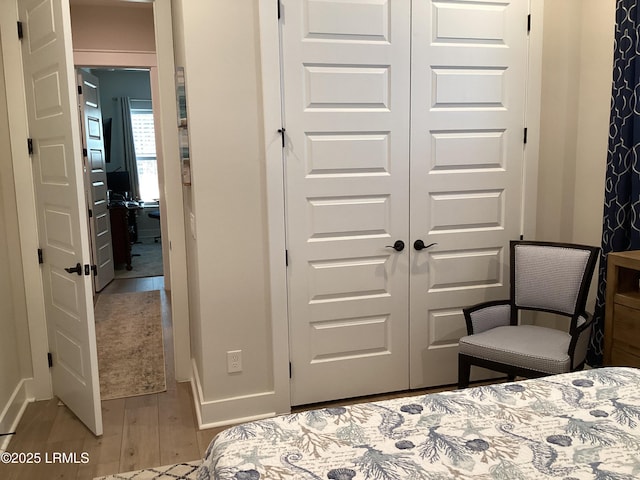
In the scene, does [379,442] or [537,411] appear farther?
[537,411]

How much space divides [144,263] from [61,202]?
16.2 feet

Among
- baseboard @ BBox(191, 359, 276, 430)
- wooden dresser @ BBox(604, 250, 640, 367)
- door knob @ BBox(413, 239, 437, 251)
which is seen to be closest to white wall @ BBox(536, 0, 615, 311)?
wooden dresser @ BBox(604, 250, 640, 367)

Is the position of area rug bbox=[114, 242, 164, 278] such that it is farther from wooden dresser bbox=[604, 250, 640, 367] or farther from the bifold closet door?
wooden dresser bbox=[604, 250, 640, 367]

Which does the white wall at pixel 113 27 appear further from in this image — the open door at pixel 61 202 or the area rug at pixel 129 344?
the area rug at pixel 129 344

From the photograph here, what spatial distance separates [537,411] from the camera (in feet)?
5.46

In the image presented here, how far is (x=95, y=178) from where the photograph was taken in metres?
5.89

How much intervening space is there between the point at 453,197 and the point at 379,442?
1965mm

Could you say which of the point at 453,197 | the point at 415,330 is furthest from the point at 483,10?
the point at 415,330

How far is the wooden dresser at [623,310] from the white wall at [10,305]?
312 cm

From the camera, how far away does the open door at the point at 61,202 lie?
8.53 ft

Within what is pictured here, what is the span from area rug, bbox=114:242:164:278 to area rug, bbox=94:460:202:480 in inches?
181

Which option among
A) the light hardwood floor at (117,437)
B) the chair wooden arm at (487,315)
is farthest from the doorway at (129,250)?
the chair wooden arm at (487,315)

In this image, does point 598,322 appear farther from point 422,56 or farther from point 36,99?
point 36,99

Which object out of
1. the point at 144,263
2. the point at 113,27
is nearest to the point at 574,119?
the point at 113,27
